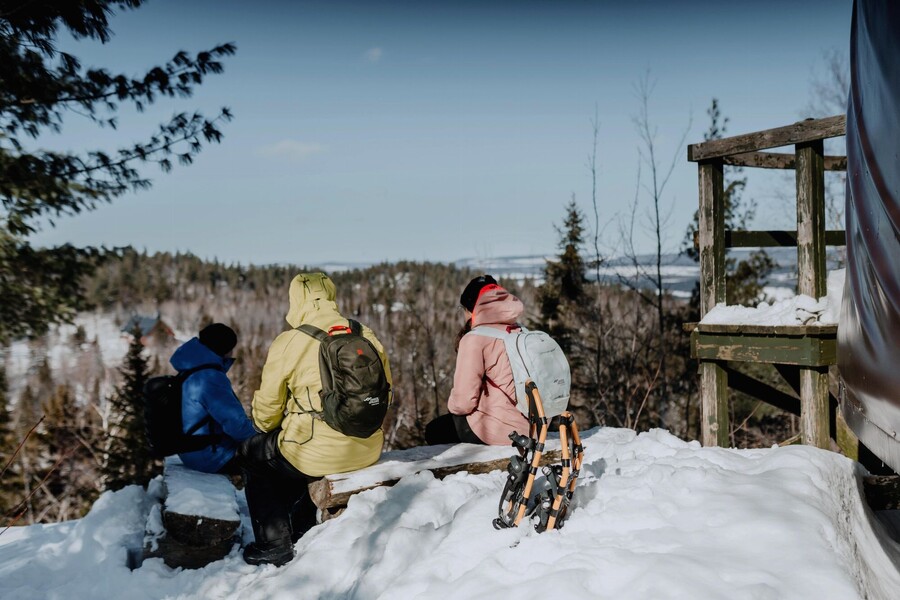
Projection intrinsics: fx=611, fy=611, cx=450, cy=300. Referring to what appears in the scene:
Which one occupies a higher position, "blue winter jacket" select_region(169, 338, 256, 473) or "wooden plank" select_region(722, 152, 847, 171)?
"wooden plank" select_region(722, 152, 847, 171)

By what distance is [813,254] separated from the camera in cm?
428

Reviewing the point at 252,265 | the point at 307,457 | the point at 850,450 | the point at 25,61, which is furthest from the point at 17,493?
the point at 252,265

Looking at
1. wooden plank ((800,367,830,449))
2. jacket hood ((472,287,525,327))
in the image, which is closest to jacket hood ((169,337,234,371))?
jacket hood ((472,287,525,327))

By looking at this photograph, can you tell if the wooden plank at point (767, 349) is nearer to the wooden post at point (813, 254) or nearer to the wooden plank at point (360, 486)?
the wooden post at point (813, 254)

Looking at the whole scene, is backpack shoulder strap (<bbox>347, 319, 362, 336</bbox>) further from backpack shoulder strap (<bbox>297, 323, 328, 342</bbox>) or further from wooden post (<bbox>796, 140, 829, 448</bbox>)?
wooden post (<bbox>796, 140, 829, 448</bbox>)

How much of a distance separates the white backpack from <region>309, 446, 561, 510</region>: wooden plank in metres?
0.90

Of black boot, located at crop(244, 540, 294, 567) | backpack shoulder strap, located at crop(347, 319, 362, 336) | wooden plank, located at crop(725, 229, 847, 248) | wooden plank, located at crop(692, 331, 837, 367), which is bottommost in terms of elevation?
black boot, located at crop(244, 540, 294, 567)

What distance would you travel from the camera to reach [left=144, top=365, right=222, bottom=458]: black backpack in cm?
443

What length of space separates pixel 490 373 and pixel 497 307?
0.47 meters

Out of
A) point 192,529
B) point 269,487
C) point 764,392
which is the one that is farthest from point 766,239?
point 192,529

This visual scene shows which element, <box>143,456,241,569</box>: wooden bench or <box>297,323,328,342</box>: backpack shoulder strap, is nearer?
<box>297,323,328,342</box>: backpack shoulder strap

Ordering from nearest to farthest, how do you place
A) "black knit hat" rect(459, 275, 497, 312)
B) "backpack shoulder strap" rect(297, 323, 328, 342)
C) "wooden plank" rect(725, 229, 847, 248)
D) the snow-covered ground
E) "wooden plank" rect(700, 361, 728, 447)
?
the snow-covered ground → "backpack shoulder strap" rect(297, 323, 328, 342) → "black knit hat" rect(459, 275, 497, 312) → "wooden plank" rect(725, 229, 847, 248) → "wooden plank" rect(700, 361, 728, 447)

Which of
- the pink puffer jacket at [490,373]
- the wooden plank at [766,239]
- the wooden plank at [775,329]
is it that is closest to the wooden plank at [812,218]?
the wooden plank at [775,329]

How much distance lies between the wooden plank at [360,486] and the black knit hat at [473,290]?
3.53ft
